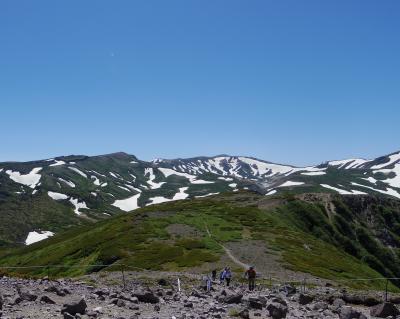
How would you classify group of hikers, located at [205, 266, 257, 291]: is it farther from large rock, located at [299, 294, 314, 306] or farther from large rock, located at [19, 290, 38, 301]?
large rock, located at [19, 290, 38, 301]

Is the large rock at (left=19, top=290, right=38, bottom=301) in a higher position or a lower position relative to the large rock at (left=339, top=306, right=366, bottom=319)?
higher

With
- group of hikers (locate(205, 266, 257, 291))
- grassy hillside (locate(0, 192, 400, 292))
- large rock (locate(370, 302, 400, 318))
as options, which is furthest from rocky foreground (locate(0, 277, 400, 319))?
grassy hillside (locate(0, 192, 400, 292))

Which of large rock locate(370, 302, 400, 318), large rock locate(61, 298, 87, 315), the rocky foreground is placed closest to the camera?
large rock locate(61, 298, 87, 315)

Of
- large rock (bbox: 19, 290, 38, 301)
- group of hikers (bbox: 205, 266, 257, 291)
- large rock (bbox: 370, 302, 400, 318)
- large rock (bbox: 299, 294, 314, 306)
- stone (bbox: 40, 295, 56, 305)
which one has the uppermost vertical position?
large rock (bbox: 19, 290, 38, 301)

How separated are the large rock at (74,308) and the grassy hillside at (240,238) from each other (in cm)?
5393

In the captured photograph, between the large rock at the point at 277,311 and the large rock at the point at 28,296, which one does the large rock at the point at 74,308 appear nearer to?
the large rock at the point at 28,296

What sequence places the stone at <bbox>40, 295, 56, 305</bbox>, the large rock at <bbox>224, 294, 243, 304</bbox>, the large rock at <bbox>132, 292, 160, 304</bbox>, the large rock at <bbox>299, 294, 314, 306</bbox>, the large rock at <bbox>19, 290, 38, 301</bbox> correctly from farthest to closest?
the large rock at <bbox>299, 294, 314, 306</bbox>, the large rock at <bbox>224, 294, 243, 304</bbox>, the large rock at <bbox>132, 292, 160, 304</bbox>, the stone at <bbox>40, 295, 56, 305</bbox>, the large rock at <bbox>19, 290, 38, 301</bbox>

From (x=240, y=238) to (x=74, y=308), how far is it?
82723mm

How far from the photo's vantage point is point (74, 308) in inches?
829

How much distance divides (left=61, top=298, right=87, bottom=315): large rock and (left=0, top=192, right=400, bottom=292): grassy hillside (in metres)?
53.9

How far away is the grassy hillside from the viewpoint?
8775 cm

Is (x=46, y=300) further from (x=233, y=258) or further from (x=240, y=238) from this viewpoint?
(x=240, y=238)

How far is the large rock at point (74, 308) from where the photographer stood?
20913 mm

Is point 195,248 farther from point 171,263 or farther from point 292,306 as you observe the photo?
point 292,306
